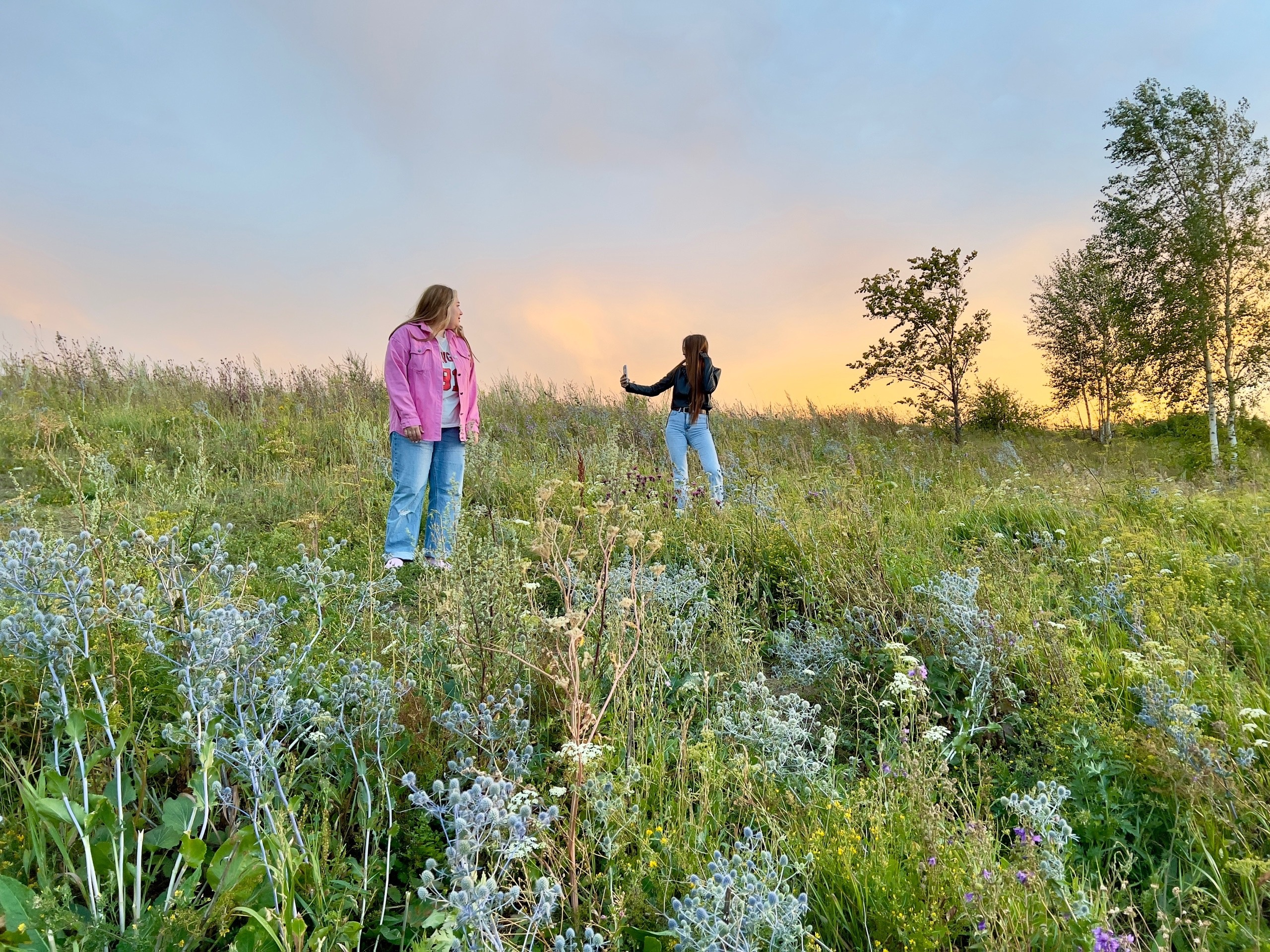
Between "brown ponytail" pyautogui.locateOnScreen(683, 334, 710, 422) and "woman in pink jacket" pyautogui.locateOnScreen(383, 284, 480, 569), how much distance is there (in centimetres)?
304

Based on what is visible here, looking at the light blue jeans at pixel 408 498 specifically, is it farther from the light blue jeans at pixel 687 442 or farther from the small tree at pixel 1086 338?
the small tree at pixel 1086 338

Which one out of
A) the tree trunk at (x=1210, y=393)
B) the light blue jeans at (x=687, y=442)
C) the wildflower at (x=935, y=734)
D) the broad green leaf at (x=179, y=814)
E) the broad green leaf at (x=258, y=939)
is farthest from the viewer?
the tree trunk at (x=1210, y=393)

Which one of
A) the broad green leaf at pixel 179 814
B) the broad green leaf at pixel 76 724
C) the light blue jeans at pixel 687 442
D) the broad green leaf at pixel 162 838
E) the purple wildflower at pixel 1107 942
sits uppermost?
the light blue jeans at pixel 687 442

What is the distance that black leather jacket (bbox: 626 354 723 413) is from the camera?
309 inches

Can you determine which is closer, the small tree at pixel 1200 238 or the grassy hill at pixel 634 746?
the grassy hill at pixel 634 746

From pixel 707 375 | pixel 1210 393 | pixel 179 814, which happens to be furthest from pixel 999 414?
pixel 179 814

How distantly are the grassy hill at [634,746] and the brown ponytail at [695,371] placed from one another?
346cm

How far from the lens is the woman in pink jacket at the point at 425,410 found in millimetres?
5297

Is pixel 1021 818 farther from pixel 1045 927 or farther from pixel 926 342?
pixel 926 342

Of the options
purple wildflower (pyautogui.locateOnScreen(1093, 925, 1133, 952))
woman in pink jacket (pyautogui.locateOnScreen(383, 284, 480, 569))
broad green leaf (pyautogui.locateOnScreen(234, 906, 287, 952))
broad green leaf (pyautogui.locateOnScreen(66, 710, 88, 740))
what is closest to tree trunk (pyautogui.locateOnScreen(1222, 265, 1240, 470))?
woman in pink jacket (pyautogui.locateOnScreen(383, 284, 480, 569))

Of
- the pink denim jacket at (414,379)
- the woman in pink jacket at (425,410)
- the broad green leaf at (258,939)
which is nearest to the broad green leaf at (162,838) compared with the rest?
the broad green leaf at (258,939)

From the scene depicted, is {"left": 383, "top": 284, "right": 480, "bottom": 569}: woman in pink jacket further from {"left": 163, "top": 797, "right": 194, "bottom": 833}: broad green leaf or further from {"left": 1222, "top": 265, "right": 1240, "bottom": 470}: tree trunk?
{"left": 1222, "top": 265, "right": 1240, "bottom": 470}: tree trunk

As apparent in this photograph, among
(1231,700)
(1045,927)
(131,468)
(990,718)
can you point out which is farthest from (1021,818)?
(131,468)

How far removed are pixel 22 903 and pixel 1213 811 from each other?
3304 millimetres
